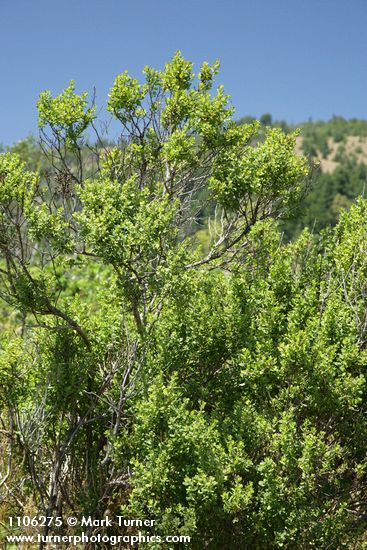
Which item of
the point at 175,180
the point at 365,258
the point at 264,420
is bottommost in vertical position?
the point at 264,420

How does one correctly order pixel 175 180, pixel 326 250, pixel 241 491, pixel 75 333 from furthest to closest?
pixel 326 250 → pixel 175 180 → pixel 75 333 → pixel 241 491

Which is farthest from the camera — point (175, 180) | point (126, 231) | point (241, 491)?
point (175, 180)

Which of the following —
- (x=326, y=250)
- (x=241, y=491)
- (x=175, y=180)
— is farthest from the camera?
(x=326, y=250)

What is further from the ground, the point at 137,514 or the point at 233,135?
the point at 233,135

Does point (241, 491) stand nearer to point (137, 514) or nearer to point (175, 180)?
point (137, 514)

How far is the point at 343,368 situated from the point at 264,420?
3.22 ft

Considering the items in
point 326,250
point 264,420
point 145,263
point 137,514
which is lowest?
point 137,514

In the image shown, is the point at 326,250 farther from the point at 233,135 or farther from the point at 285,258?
the point at 233,135

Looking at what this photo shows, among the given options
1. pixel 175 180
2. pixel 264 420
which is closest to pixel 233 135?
pixel 175 180

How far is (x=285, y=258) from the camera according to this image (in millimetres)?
8773

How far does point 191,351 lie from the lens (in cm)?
767

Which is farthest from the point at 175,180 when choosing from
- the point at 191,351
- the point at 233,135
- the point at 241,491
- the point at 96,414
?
the point at 241,491

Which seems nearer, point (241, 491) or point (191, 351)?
point (241, 491)

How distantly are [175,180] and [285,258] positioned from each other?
72.3 inches
